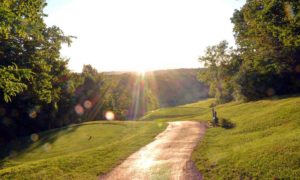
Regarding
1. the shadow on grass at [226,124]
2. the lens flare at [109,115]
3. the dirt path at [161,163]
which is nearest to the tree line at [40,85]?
the lens flare at [109,115]

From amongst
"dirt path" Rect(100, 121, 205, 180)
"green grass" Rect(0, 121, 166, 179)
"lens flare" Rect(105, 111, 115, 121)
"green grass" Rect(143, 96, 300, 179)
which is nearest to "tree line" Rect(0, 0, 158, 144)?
"lens flare" Rect(105, 111, 115, 121)

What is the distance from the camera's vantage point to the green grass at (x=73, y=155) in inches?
566

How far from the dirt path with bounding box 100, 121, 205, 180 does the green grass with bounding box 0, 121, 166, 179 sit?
0.93 m

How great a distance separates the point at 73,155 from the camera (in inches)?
691

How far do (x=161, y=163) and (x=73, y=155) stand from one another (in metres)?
6.99

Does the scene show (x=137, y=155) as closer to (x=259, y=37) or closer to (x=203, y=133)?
(x=203, y=133)

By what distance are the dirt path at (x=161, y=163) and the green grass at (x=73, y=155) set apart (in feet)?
3.06

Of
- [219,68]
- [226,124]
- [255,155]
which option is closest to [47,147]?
[226,124]

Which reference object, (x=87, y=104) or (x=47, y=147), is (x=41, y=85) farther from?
(x=87, y=104)

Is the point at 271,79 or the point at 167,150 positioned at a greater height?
the point at 271,79

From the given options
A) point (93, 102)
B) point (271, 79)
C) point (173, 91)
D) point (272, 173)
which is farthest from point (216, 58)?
point (173, 91)

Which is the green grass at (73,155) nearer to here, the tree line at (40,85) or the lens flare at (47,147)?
the lens flare at (47,147)

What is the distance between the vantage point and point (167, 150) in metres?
16.9

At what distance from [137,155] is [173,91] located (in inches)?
5741
